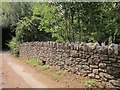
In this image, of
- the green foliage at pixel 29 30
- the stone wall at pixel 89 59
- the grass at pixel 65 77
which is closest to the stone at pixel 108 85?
the stone wall at pixel 89 59

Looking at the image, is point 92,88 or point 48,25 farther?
point 48,25

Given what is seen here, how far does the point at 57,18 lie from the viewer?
42.1ft

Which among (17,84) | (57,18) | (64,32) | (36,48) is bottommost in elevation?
(17,84)

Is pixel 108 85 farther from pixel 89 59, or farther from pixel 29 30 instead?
pixel 29 30

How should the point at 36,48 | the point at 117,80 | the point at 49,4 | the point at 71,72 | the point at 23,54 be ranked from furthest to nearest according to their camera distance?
the point at 23,54 → the point at 36,48 → the point at 49,4 → the point at 71,72 → the point at 117,80

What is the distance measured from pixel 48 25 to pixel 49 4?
2.07m

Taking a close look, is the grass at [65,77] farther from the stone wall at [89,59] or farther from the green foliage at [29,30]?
the green foliage at [29,30]

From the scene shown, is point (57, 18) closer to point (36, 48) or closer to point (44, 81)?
point (36, 48)

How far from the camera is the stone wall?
7.04m

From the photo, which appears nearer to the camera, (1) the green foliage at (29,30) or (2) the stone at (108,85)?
(2) the stone at (108,85)

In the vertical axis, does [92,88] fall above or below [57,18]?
below

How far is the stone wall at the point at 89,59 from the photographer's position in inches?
277

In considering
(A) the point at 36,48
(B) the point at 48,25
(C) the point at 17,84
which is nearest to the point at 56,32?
(B) the point at 48,25

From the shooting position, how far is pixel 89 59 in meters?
8.16
